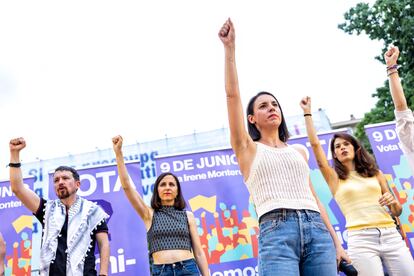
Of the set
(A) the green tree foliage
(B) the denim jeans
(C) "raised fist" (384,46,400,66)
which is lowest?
(B) the denim jeans

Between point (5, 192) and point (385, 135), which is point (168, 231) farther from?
point (385, 135)

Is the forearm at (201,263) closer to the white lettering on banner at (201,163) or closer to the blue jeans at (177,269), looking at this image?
the blue jeans at (177,269)

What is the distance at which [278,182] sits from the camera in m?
1.66

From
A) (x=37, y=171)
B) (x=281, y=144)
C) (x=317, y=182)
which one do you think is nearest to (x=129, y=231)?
(x=317, y=182)

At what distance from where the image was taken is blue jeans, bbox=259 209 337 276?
4.89 ft

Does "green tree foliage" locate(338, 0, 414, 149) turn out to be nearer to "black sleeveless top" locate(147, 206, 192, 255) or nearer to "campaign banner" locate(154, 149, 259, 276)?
"campaign banner" locate(154, 149, 259, 276)

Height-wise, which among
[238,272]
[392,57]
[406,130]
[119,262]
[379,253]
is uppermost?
[392,57]

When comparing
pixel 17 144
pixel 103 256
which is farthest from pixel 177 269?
pixel 17 144

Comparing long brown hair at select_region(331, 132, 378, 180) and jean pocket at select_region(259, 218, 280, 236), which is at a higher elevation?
long brown hair at select_region(331, 132, 378, 180)

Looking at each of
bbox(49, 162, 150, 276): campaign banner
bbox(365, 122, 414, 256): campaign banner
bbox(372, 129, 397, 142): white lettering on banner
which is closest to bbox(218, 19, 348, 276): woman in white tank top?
bbox(49, 162, 150, 276): campaign banner

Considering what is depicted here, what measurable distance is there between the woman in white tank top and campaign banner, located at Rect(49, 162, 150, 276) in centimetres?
230

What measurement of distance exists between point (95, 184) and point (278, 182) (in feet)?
9.01

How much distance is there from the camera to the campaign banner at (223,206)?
3.76 m

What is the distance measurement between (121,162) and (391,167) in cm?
282
